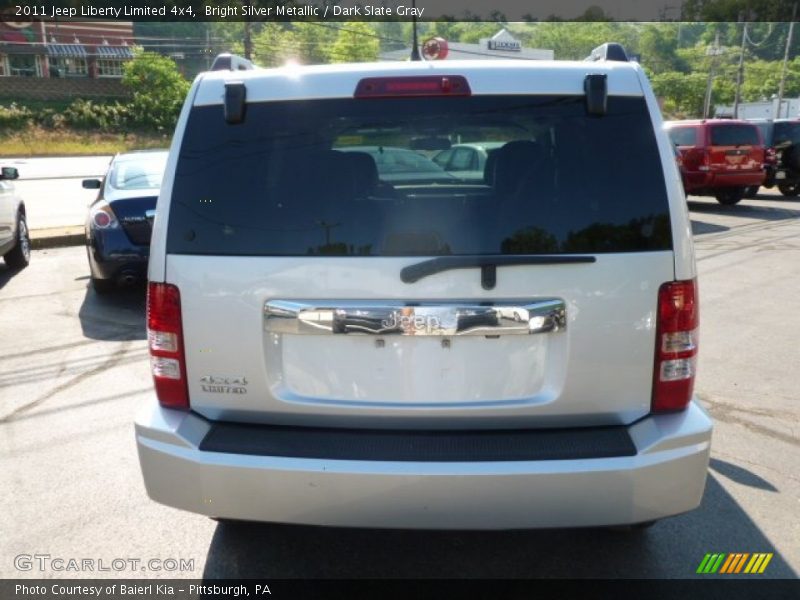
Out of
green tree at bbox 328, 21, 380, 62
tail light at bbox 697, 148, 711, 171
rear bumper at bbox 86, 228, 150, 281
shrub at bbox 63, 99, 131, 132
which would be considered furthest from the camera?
green tree at bbox 328, 21, 380, 62

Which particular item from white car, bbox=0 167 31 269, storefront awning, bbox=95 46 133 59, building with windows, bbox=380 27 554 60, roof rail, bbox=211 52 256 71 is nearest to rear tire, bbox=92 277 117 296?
white car, bbox=0 167 31 269

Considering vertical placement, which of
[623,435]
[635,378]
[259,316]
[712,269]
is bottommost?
[712,269]

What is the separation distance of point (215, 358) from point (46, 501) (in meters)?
1.67

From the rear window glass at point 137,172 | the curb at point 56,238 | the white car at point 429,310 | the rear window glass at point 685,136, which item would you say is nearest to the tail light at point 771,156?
the rear window glass at point 685,136

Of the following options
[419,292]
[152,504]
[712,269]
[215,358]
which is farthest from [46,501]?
[712,269]

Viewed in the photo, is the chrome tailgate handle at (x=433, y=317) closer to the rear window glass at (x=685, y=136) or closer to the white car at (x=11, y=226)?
the white car at (x=11, y=226)

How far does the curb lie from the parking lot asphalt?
16.3 ft

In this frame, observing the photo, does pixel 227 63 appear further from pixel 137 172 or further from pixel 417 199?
pixel 137 172

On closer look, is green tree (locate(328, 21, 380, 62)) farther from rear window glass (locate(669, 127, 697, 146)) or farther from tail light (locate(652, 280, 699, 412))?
tail light (locate(652, 280, 699, 412))

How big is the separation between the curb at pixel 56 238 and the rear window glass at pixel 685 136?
12420mm

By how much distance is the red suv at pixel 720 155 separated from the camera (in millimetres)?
16578

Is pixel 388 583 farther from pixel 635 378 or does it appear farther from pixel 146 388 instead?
pixel 146 388

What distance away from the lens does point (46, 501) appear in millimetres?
3721

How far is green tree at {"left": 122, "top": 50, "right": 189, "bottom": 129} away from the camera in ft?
209
